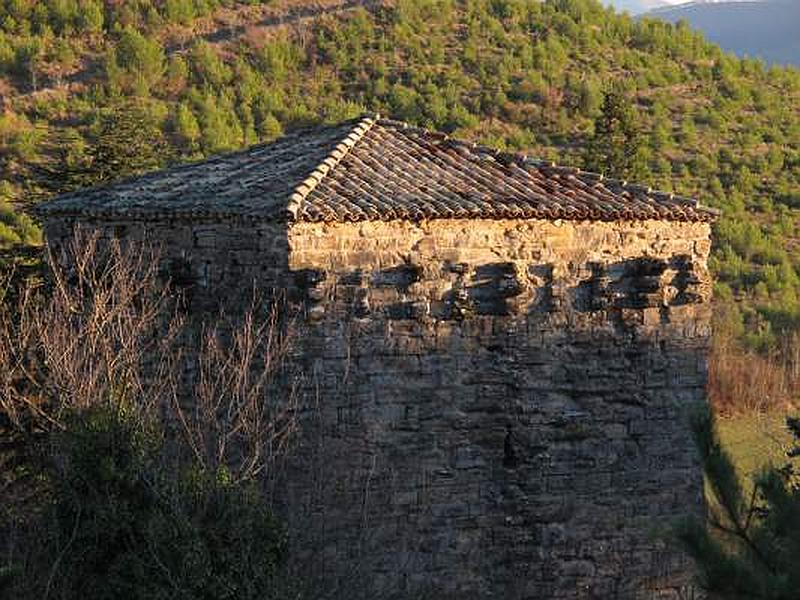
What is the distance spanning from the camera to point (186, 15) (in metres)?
32.7

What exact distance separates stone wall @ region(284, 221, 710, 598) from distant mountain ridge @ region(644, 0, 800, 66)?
8041 centimetres

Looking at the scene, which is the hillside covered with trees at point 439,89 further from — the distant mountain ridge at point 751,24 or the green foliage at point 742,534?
the distant mountain ridge at point 751,24

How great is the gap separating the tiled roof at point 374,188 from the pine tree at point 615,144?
14.0m

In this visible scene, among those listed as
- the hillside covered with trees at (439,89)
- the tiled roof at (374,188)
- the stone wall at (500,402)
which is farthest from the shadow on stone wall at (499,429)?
the hillside covered with trees at (439,89)

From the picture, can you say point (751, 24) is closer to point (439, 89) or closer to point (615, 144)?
point (439, 89)

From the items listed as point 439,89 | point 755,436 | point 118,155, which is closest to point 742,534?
point 118,155

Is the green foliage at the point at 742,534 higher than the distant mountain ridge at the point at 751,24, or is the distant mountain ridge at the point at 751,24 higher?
the distant mountain ridge at the point at 751,24

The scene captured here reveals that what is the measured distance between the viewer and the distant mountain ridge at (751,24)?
91125mm

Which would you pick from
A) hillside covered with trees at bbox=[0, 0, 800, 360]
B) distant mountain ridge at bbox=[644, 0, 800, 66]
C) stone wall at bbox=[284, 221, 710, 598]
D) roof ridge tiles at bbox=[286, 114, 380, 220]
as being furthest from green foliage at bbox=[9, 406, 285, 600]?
distant mountain ridge at bbox=[644, 0, 800, 66]

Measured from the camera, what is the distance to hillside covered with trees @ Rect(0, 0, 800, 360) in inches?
1070

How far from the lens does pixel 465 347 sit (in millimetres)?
10203

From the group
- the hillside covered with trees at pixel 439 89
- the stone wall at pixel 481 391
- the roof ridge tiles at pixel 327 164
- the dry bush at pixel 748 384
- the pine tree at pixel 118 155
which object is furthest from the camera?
the hillside covered with trees at pixel 439 89

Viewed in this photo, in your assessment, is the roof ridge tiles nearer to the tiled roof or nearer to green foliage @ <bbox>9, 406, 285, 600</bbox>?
the tiled roof

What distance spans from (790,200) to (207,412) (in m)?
26.5
